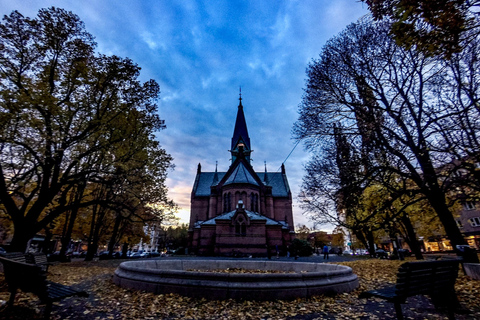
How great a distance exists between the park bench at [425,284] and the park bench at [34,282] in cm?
570

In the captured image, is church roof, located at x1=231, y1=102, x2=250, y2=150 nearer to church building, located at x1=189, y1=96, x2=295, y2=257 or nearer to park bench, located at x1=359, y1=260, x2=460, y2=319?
church building, located at x1=189, y1=96, x2=295, y2=257

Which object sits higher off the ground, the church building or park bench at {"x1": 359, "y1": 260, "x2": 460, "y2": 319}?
the church building

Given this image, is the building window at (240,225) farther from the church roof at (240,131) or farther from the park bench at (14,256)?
Result: the park bench at (14,256)

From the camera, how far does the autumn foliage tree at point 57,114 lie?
1005cm

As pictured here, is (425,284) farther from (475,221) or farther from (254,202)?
(475,221)

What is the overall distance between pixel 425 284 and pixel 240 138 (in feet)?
168

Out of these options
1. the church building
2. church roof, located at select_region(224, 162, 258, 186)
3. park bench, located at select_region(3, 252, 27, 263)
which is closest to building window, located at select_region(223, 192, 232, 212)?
the church building

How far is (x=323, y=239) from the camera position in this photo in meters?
76.9

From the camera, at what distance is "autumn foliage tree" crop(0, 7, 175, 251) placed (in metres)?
10.1

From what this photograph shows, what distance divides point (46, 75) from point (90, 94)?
2123mm

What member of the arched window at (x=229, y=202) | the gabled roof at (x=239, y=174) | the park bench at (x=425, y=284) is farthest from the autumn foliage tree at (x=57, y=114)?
the gabled roof at (x=239, y=174)

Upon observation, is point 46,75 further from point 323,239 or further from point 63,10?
point 323,239

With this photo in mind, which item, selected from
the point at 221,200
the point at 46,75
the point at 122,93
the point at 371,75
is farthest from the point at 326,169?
the point at 221,200

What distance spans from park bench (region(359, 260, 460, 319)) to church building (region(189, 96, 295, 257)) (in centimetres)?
2409
